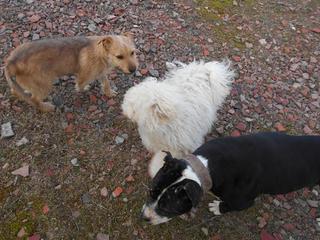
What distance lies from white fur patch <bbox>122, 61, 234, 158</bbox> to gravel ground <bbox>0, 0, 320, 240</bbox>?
0.86 m

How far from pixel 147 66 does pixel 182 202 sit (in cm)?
324

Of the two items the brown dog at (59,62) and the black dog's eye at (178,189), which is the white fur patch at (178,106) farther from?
the black dog's eye at (178,189)

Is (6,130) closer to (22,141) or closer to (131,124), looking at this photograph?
(22,141)

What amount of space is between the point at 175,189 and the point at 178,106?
3.78 ft

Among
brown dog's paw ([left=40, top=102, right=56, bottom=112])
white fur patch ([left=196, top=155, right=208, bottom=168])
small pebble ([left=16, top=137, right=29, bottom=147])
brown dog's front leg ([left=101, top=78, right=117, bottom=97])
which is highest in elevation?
white fur patch ([left=196, top=155, right=208, bottom=168])

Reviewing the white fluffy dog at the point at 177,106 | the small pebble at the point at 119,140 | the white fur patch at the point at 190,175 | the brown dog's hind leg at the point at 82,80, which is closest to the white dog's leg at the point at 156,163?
the white fluffy dog at the point at 177,106

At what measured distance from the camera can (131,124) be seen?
5285 millimetres

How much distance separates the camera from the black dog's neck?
11.0 feet

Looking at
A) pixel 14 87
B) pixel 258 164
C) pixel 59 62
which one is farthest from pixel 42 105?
pixel 258 164

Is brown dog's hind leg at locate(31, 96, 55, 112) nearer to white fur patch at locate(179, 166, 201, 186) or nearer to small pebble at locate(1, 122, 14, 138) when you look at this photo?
small pebble at locate(1, 122, 14, 138)

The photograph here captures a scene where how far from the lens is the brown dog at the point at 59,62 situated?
460 centimetres

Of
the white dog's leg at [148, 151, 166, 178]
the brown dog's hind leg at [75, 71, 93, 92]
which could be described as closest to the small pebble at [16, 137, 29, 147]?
the brown dog's hind leg at [75, 71, 93, 92]

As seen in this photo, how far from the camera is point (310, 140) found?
3928mm

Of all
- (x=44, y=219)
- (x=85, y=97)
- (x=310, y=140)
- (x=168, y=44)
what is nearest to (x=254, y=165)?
(x=310, y=140)
